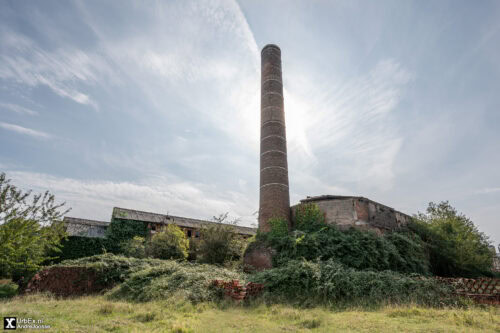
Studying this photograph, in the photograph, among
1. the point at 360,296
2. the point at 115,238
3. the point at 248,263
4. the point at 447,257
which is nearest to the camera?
the point at 360,296

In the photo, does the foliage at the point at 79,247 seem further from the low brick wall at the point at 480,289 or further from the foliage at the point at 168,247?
the low brick wall at the point at 480,289

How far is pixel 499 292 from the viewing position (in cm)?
954

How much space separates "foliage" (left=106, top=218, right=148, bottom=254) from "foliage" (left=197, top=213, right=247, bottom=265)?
7.94 m

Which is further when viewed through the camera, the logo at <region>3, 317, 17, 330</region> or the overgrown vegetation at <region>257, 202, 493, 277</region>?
the overgrown vegetation at <region>257, 202, 493, 277</region>

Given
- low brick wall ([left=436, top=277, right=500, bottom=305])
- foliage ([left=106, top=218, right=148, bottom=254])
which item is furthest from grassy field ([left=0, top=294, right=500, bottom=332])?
foliage ([left=106, top=218, right=148, bottom=254])

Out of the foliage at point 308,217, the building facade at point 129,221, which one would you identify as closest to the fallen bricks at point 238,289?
the foliage at point 308,217

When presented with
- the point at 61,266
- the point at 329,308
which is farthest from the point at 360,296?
the point at 61,266

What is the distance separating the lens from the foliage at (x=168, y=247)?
59.6ft

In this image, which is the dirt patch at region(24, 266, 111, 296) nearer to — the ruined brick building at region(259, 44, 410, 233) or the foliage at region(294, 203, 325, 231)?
the ruined brick building at region(259, 44, 410, 233)

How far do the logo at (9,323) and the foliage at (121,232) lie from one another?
52.7ft

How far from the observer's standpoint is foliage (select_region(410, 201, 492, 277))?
64.7 feet

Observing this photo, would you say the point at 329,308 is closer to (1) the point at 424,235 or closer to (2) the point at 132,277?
(2) the point at 132,277

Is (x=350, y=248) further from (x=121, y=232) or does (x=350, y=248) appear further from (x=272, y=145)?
(x=121, y=232)

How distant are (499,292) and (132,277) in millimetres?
13525
